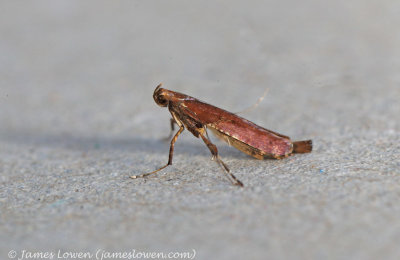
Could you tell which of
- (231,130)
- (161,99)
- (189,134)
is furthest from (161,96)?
(189,134)

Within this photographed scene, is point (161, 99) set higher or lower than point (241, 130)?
higher

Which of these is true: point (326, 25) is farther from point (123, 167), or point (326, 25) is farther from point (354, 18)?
point (123, 167)

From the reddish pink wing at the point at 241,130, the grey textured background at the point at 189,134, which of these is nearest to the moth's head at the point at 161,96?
the reddish pink wing at the point at 241,130

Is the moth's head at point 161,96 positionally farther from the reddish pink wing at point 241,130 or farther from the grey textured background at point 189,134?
the grey textured background at point 189,134

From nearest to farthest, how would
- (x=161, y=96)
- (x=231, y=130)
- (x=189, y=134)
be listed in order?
(x=231, y=130) < (x=161, y=96) < (x=189, y=134)

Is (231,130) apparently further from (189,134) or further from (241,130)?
(189,134)

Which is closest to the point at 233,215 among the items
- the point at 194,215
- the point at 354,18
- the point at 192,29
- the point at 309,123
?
the point at 194,215
